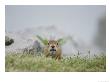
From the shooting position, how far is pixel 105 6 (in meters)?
1.49

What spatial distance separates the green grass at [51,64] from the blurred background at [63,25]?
2.0 inches

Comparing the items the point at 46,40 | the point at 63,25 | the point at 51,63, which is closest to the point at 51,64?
the point at 51,63

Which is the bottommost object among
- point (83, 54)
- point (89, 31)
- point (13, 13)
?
point (83, 54)

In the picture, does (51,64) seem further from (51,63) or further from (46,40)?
(46,40)

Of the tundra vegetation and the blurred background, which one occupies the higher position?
the blurred background

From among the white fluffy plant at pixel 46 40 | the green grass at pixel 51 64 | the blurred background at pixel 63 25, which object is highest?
the blurred background at pixel 63 25

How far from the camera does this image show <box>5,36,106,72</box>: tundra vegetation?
1.47 m

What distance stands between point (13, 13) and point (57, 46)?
0.35m

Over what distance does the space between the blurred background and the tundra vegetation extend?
4 centimetres

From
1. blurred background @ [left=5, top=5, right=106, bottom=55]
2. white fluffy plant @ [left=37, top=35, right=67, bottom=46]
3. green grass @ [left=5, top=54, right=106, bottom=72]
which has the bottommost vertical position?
green grass @ [left=5, top=54, right=106, bottom=72]

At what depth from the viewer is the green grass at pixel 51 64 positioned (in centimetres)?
147
